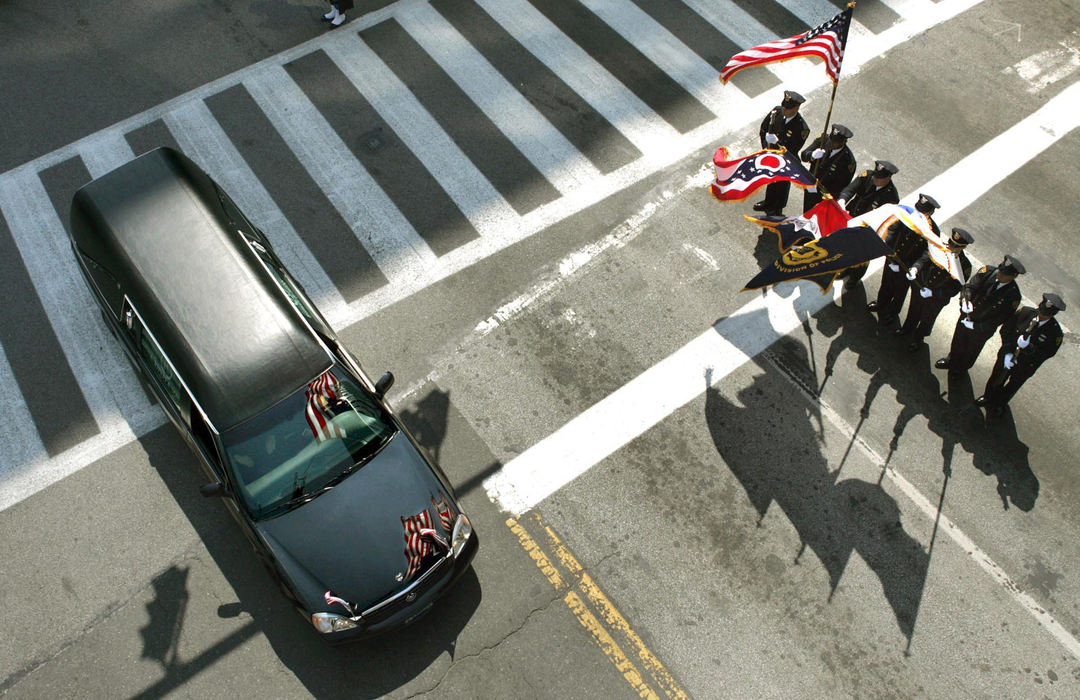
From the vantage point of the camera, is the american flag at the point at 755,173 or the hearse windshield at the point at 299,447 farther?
the american flag at the point at 755,173

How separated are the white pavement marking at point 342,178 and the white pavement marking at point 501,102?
83.4 inches

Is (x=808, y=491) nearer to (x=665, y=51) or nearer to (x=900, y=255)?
(x=900, y=255)

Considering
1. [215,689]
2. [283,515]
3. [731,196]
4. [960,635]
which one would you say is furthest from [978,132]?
[215,689]

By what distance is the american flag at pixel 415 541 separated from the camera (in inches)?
275

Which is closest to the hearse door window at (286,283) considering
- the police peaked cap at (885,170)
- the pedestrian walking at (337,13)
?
the pedestrian walking at (337,13)

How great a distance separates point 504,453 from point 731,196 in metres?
4.11

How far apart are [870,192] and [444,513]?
6355 millimetres

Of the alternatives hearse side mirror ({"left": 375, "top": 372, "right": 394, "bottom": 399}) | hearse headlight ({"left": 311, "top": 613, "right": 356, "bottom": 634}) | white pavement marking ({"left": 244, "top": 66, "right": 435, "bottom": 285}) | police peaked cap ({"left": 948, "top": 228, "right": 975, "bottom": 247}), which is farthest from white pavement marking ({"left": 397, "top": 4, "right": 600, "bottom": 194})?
hearse headlight ({"left": 311, "top": 613, "right": 356, "bottom": 634})

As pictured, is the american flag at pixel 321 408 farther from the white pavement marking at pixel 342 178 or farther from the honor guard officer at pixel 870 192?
the honor guard officer at pixel 870 192

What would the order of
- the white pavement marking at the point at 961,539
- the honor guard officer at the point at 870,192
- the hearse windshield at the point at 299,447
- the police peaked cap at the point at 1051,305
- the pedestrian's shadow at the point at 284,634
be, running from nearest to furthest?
the hearse windshield at the point at 299,447, the pedestrian's shadow at the point at 284,634, the white pavement marking at the point at 961,539, the police peaked cap at the point at 1051,305, the honor guard officer at the point at 870,192

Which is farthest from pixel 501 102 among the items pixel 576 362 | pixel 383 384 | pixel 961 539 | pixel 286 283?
pixel 961 539

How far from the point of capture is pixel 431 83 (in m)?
12.0

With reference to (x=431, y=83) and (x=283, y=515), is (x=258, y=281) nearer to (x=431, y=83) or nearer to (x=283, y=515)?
(x=283, y=515)

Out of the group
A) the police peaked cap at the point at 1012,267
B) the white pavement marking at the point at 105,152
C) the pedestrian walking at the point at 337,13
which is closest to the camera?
the police peaked cap at the point at 1012,267
